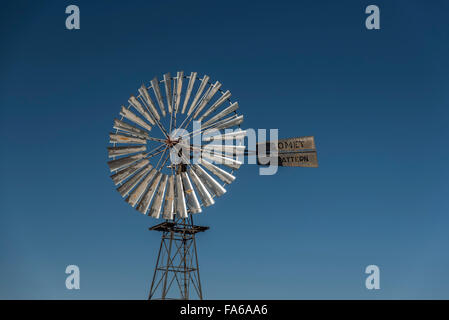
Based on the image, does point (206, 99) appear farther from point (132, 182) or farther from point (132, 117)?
point (132, 182)

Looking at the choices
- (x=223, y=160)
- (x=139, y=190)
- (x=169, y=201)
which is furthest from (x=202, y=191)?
(x=139, y=190)

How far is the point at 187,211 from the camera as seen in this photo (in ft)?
66.0

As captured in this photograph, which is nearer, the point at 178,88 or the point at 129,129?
the point at 129,129

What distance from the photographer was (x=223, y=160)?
20.6 metres

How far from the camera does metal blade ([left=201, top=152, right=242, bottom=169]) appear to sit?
802 inches

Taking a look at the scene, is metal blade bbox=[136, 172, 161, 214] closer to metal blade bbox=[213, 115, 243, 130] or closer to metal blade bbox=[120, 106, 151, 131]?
metal blade bbox=[120, 106, 151, 131]

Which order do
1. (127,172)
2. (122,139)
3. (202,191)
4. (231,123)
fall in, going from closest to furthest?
(202,191)
(127,172)
(122,139)
(231,123)

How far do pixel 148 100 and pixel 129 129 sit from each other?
1.67 metres

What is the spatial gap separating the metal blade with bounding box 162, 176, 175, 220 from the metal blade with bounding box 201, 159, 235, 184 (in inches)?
66.5

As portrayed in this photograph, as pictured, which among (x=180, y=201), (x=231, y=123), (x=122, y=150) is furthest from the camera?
(x=231, y=123)

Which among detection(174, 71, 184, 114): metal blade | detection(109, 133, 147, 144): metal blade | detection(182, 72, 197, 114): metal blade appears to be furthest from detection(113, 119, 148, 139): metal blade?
detection(182, 72, 197, 114): metal blade
